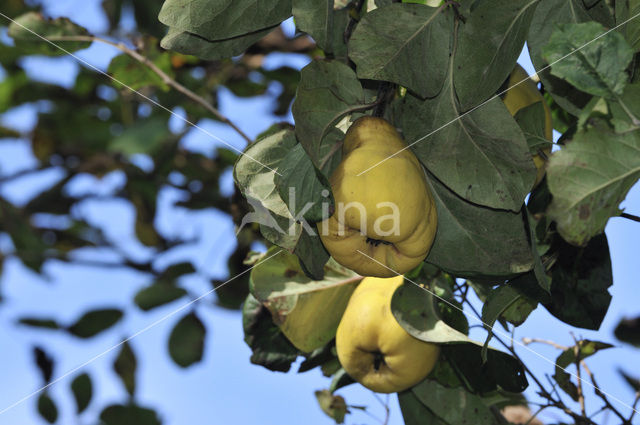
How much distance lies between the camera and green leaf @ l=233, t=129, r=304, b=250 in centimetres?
79

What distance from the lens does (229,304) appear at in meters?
1.99

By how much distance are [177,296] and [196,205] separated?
30 centimetres

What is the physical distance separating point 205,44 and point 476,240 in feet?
1.39

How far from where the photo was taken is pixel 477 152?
788 mm

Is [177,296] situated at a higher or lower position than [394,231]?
higher

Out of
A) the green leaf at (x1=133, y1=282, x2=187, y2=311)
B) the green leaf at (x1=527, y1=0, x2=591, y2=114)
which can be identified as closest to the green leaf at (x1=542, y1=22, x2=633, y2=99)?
the green leaf at (x1=527, y1=0, x2=591, y2=114)

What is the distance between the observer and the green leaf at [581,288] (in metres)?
0.90

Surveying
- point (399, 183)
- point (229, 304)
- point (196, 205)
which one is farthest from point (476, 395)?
point (196, 205)

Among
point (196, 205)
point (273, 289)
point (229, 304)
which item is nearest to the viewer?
point (273, 289)

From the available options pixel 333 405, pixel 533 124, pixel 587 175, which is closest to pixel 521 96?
pixel 533 124

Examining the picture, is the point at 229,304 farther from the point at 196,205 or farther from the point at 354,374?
the point at 354,374

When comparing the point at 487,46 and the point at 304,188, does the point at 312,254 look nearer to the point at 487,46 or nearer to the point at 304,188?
the point at 304,188

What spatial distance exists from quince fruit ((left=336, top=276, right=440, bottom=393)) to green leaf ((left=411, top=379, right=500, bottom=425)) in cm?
5

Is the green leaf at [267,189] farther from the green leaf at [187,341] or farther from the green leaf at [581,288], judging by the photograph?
the green leaf at [187,341]
